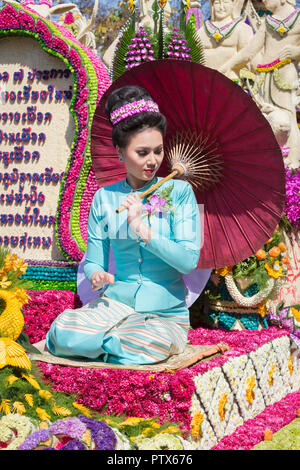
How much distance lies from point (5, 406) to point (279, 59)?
20.7ft

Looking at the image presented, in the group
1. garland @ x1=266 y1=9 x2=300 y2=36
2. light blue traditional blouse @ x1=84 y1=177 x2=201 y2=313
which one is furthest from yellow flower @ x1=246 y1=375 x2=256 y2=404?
garland @ x1=266 y1=9 x2=300 y2=36

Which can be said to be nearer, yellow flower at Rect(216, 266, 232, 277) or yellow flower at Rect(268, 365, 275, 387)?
yellow flower at Rect(268, 365, 275, 387)

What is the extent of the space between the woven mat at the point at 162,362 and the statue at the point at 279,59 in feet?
13.5

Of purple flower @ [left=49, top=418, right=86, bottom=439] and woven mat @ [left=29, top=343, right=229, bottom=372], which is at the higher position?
woven mat @ [left=29, top=343, right=229, bottom=372]

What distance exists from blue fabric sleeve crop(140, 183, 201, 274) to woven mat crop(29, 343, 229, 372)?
1.41 feet

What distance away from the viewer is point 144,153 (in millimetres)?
3094

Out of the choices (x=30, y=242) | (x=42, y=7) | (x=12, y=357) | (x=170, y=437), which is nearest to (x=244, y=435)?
(x=170, y=437)

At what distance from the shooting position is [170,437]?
7.47 ft

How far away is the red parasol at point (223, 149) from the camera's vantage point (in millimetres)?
3367

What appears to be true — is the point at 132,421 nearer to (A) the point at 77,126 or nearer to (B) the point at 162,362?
(B) the point at 162,362

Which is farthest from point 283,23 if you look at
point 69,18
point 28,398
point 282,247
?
point 28,398

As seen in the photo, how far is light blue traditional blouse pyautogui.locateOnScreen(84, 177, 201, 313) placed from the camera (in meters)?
3.10

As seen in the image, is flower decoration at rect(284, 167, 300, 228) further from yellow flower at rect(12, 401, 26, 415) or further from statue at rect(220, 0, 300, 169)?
yellow flower at rect(12, 401, 26, 415)

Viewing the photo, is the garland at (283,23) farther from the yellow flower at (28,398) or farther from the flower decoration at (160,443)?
the flower decoration at (160,443)
